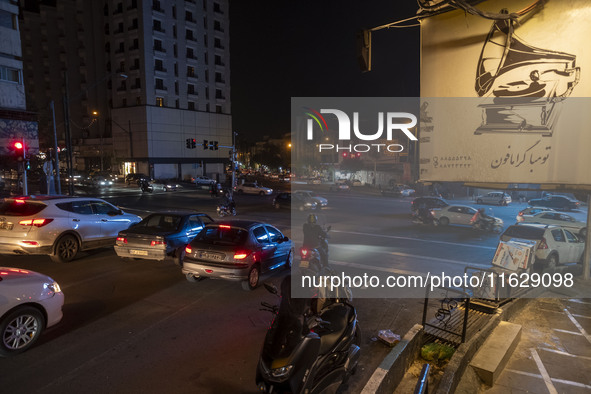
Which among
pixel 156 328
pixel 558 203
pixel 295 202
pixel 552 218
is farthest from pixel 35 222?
pixel 558 203

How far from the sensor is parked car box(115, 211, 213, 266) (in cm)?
916

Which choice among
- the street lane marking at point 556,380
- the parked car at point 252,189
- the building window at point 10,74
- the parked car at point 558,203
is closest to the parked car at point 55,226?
the street lane marking at point 556,380

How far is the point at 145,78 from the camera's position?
53.3 m

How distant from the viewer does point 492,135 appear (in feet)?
21.4

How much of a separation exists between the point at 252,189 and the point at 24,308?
32.6 meters

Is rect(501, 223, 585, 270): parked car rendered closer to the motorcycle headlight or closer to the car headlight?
the motorcycle headlight

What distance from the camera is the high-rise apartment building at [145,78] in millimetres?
54031

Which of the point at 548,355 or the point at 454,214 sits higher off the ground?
the point at 454,214

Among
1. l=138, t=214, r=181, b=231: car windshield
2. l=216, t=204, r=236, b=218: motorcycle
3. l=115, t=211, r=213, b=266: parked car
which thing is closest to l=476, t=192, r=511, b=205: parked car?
l=216, t=204, r=236, b=218: motorcycle

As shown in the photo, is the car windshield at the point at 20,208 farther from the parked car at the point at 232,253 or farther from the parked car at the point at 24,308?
the parked car at the point at 24,308

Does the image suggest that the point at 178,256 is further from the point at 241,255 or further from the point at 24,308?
the point at 24,308

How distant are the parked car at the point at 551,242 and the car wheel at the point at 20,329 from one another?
39.0 feet

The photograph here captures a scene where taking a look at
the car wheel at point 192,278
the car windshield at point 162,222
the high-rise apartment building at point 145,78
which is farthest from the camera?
the high-rise apartment building at point 145,78

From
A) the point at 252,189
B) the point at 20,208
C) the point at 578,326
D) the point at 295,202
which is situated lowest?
the point at 578,326
